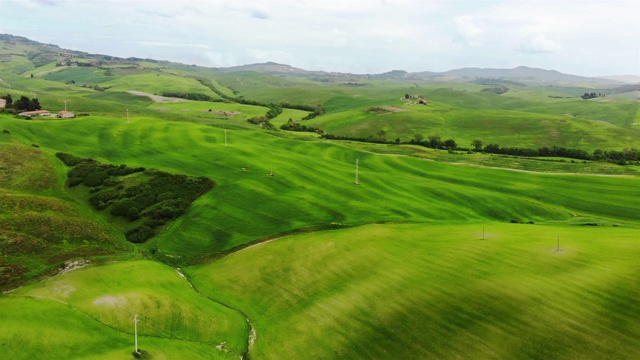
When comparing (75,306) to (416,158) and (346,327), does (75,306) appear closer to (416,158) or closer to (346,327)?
(346,327)

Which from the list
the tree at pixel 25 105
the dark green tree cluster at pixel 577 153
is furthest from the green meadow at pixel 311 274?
the dark green tree cluster at pixel 577 153

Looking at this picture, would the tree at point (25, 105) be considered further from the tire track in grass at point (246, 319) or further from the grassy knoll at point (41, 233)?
the tire track in grass at point (246, 319)

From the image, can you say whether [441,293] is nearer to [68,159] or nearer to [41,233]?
[41,233]

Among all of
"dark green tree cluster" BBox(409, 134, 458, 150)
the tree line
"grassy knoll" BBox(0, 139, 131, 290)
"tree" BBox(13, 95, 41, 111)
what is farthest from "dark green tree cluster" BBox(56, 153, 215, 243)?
"dark green tree cluster" BBox(409, 134, 458, 150)

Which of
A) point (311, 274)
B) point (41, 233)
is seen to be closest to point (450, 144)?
point (311, 274)

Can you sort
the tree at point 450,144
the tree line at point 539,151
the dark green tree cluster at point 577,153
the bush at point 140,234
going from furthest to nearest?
the tree at point 450,144
the tree line at point 539,151
the dark green tree cluster at point 577,153
the bush at point 140,234

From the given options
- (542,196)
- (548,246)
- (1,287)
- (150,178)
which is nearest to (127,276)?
(1,287)
